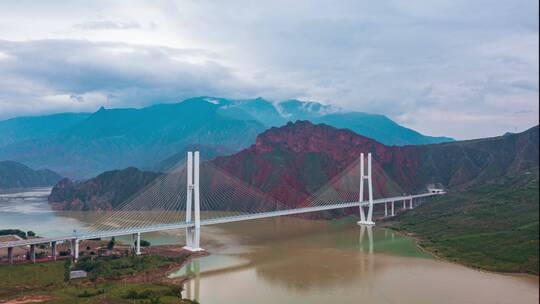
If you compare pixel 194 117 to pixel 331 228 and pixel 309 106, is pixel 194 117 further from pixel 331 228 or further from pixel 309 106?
pixel 331 228

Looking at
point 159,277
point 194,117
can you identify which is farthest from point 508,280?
point 194,117

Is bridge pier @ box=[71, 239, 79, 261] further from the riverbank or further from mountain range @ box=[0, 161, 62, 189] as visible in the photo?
mountain range @ box=[0, 161, 62, 189]

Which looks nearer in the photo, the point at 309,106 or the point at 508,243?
the point at 508,243

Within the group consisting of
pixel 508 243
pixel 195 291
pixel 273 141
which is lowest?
pixel 195 291

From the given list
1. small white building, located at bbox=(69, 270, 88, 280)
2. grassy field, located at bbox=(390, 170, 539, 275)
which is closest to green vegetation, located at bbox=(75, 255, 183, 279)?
small white building, located at bbox=(69, 270, 88, 280)

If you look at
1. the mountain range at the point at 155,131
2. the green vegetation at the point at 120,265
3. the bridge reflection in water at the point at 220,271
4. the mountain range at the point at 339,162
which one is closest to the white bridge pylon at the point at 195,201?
the bridge reflection in water at the point at 220,271

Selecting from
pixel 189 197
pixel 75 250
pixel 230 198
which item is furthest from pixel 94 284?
pixel 230 198
